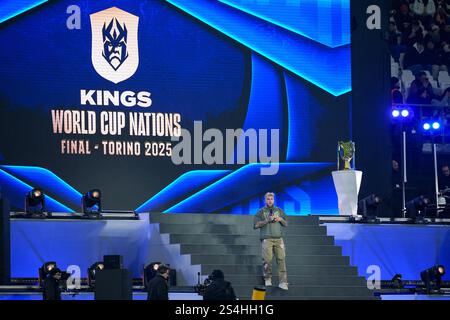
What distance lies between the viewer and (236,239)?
695 inches

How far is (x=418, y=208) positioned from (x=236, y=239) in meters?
3.29

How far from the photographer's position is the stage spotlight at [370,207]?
1839cm

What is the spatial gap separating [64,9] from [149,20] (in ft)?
4.93

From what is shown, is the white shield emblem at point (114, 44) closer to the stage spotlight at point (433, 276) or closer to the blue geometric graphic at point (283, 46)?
the blue geometric graphic at point (283, 46)

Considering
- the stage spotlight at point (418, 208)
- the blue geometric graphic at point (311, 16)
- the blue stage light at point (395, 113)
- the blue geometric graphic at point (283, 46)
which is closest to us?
the stage spotlight at point (418, 208)

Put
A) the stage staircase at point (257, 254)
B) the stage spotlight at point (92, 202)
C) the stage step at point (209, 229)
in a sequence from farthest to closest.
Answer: the stage step at point (209, 229)
the stage spotlight at point (92, 202)
the stage staircase at point (257, 254)

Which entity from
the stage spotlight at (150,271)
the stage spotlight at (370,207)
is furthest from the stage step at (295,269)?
the stage spotlight at (370,207)

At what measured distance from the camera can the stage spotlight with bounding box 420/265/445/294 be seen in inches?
694

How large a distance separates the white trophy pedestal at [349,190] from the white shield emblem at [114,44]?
410 cm

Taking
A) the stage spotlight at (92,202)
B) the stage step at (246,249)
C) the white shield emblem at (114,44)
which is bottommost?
the stage step at (246,249)

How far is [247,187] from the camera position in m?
20.1

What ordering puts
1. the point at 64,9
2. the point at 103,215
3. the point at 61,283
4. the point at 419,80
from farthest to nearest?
the point at 419,80 < the point at 64,9 < the point at 103,215 < the point at 61,283
